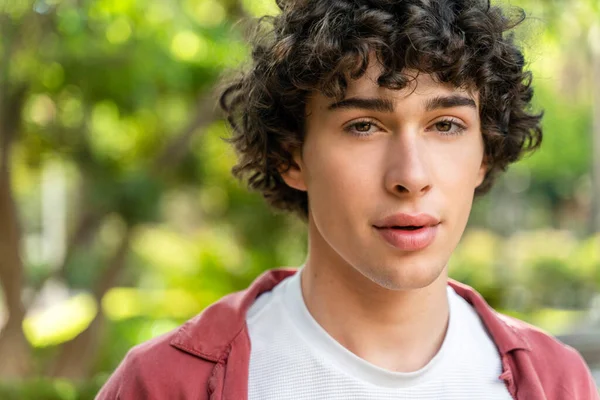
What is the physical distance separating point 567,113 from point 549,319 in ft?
58.0

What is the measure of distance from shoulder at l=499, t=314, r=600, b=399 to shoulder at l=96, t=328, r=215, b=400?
81 cm

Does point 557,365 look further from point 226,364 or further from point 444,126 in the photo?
point 226,364

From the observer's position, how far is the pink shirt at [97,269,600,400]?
71.7 inches

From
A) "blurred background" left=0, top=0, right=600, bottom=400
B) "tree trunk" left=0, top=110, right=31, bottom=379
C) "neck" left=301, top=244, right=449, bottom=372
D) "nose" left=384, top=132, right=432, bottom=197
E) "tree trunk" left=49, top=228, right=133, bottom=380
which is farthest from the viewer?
"tree trunk" left=49, top=228, right=133, bottom=380

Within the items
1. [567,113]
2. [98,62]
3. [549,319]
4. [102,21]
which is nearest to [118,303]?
[549,319]

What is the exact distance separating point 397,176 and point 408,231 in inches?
5.2

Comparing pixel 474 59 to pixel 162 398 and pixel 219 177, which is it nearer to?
pixel 162 398

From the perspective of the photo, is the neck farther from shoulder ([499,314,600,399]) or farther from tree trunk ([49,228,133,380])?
tree trunk ([49,228,133,380])

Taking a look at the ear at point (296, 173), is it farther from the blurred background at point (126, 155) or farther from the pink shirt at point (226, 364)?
the blurred background at point (126, 155)

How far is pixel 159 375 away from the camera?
183cm

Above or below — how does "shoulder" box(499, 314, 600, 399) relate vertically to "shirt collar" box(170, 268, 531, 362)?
below

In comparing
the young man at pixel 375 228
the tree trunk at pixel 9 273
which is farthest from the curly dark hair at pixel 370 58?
the tree trunk at pixel 9 273

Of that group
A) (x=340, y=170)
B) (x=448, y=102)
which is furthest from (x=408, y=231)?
(x=448, y=102)

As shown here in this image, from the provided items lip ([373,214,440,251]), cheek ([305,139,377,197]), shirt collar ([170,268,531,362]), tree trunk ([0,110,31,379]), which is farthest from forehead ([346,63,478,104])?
tree trunk ([0,110,31,379])
